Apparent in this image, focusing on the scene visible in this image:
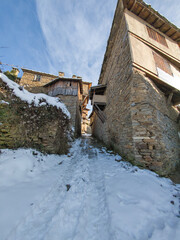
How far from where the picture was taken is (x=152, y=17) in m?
5.97

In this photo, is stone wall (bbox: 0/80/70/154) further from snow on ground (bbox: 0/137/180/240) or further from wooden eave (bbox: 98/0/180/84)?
wooden eave (bbox: 98/0/180/84)

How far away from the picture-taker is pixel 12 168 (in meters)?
2.26

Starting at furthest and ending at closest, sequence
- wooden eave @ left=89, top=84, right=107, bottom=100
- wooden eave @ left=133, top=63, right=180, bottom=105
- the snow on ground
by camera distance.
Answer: wooden eave @ left=89, top=84, right=107, bottom=100 → wooden eave @ left=133, top=63, right=180, bottom=105 → the snow on ground

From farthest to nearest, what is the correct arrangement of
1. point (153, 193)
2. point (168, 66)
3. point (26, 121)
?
point (168, 66) → point (26, 121) → point (153, 193)

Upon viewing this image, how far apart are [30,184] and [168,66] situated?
919cm

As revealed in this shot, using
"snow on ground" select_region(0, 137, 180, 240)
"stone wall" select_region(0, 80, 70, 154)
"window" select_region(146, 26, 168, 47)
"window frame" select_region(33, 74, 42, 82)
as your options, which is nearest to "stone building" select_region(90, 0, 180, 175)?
"window" select_region(146, 26, 168, 47)

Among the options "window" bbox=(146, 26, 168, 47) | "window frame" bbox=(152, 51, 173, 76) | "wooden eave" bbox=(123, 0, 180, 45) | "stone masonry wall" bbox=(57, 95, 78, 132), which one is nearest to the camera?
"window frame" bbox=(152, 51, 173, 76)

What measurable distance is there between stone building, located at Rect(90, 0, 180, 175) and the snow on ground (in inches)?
46.7

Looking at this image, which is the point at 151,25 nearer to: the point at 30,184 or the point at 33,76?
the point at 30,184

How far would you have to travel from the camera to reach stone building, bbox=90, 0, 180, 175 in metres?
3.24

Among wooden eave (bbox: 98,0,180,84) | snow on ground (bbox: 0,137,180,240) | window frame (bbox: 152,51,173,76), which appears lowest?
snow on ground (bbox: 0,137,180,240)

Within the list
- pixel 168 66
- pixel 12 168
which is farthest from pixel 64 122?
pixel 168 66

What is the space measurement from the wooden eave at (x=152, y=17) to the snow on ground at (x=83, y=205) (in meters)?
9.93

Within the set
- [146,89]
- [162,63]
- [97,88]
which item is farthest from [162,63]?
[97,88]
